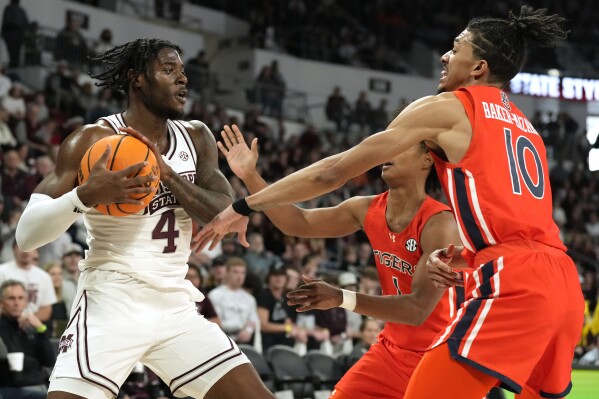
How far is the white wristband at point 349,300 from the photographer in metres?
4.43

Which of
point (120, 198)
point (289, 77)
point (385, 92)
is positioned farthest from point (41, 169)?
point (385, 92)

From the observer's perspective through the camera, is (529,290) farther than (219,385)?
No

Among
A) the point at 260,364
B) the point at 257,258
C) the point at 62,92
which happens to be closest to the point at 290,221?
the point at 260,364

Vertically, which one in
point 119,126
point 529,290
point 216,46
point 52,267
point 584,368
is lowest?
point 584,368

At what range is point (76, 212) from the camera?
4.03 meters

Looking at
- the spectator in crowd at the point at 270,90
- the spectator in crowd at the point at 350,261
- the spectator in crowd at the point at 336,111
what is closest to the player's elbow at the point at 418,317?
the spectator in crowd at the point at 350,261

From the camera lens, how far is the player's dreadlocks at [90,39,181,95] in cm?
472

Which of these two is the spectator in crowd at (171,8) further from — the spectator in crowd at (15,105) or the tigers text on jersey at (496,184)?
the tigers text on jersey at (496,184)

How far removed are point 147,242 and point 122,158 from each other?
561 millimetres

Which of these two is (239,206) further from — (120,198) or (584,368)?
(584,368)

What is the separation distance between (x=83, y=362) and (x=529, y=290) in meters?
2.03

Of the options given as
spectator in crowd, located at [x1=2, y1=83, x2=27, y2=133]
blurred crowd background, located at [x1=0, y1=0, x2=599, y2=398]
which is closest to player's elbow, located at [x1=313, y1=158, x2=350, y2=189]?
blurred crowd background, located at [x1=0, y1=0, x2=599, y2=398]

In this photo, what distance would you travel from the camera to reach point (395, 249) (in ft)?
15.8

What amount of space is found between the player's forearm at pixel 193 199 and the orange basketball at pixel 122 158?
0.21 meters
